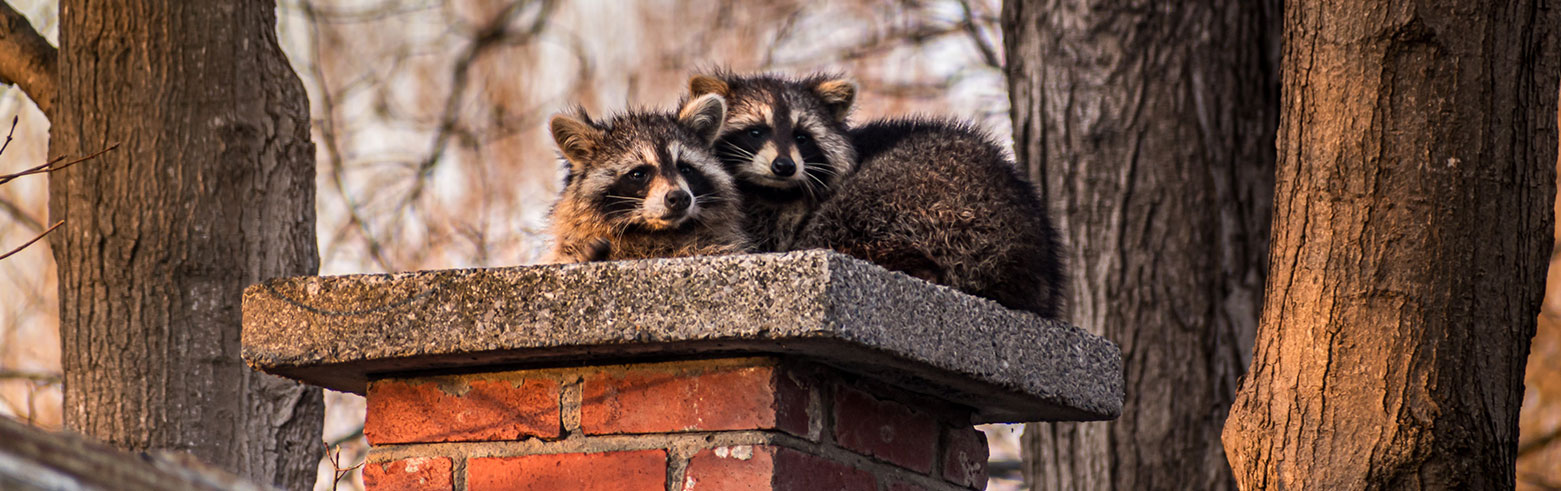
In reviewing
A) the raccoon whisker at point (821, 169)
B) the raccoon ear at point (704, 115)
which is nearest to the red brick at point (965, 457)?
the raccoon whisker at point (821, 169)

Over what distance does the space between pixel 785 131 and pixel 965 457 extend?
1.19 m

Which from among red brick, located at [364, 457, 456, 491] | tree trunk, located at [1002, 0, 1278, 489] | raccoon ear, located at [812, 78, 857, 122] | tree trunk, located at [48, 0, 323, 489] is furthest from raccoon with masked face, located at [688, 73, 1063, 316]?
tree trunk, located at [1002, 0, 1278, 489]

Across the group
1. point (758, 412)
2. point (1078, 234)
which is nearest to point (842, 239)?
point (758, 412)

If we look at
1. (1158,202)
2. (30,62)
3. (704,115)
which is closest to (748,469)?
(704,115)

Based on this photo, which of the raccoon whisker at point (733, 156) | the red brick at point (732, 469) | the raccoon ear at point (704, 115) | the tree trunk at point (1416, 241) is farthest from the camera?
the raccoon whisker at point (733, 156)

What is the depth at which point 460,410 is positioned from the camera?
2.39 metres

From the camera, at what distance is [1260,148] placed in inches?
200

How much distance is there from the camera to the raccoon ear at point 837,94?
4094 mm

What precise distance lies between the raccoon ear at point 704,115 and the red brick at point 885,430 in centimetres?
102

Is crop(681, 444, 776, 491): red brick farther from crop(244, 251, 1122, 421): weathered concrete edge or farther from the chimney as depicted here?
crop(244, 251, 1122, 421): weathered concrete edge

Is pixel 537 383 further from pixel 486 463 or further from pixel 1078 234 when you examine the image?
pixel 1078 234

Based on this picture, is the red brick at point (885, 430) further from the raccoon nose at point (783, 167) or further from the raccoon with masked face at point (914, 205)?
the raccoon nose at point (783, 167)

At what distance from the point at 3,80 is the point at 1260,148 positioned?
12.5 ft

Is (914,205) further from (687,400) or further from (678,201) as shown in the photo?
(687,400)
